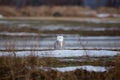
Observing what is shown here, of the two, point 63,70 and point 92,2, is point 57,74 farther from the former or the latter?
point 92,2

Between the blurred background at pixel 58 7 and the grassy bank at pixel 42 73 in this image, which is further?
the blurred background at pixel 58 7

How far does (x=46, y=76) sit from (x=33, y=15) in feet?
116

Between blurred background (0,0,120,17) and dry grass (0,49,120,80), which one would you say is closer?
dry grass (0,49,120,80)

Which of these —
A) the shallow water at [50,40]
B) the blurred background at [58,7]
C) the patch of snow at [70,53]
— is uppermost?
the patch of snow at [70,53]

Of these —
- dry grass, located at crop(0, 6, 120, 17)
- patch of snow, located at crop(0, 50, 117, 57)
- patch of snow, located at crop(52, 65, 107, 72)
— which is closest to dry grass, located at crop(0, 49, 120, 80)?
patch of snow, located at crop(52, 65, 107, 72)

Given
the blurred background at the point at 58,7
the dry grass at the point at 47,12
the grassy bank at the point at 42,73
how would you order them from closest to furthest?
the grassy bank at the point at 42,73 < the dry grass at the point at 47,12 < the blurred background at the point at 58,7

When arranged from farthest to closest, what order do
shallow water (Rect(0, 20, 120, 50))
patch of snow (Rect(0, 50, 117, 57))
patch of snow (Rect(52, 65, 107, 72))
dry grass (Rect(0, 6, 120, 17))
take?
dry grass (Rect(0, 6, 120, 17)) < shallow water (Rect(0, 20, 120, 50)) < patch of snow (Rect(0, 50, 117, 57)) < patch of snow (Rect(52, 65, 107, 72))

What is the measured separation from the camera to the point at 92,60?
517 inches

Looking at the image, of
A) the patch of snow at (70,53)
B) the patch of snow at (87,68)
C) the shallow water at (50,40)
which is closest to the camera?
the patch of snow at (87,68)

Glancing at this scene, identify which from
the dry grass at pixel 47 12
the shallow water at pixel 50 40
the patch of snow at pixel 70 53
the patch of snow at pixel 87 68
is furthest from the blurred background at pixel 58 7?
the patch of snow at pixel 87 68

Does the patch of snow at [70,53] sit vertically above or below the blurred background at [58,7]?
above

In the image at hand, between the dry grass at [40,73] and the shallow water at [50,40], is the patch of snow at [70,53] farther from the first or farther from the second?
the dry grass at [40,73]

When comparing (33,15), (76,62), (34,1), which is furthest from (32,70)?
(34,1)

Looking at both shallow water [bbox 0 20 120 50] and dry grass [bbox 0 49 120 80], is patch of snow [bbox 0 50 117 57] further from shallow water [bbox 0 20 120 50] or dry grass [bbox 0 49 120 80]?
dry grass [bbox 0 49 120 80]
